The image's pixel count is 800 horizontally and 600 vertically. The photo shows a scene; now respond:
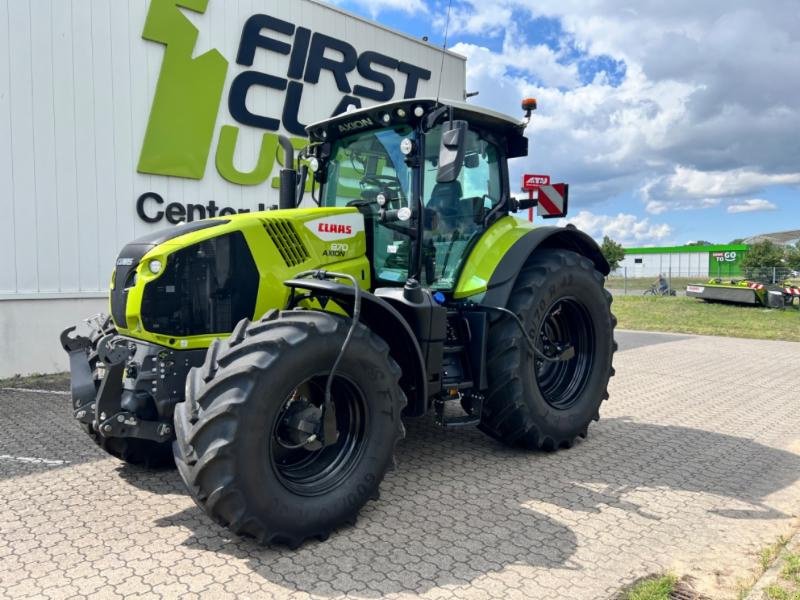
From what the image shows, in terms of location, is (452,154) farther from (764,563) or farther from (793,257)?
(793,257)

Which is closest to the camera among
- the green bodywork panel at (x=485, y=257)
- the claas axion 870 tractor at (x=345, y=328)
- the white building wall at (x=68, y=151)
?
the claas axion 870 tractor at (x=345, y=328)

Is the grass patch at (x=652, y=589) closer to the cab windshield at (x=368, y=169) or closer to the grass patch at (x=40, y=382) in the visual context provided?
the cab windshield at (x=368, y=169)

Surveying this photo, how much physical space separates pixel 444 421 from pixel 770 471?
7.95 feet

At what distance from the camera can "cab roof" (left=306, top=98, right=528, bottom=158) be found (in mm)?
4469

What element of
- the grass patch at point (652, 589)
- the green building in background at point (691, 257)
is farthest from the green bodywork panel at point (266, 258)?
the green building in background at point (691, 257)

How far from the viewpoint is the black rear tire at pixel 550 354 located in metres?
4.57

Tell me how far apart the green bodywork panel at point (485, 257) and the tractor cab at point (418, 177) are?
2.4 inches

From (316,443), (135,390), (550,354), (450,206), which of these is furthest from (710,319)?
(135,390)

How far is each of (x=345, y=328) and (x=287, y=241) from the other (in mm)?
888

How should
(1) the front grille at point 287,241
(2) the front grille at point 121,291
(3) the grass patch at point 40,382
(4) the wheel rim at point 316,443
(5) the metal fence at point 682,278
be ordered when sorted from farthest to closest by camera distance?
1. (5) the metal fence at point 682,278
2. (3) the grass patch at point 40,382
3. (1) the front grille at point 287,241
4. (2) the front grille at point 121,291
5. (4) the wheel rim at point 316,443

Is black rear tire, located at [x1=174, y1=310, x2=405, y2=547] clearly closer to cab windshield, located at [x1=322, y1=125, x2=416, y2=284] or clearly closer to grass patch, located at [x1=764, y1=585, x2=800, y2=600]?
cab windshield, located at [x1=322, y1=125, x2=416, y2=284]

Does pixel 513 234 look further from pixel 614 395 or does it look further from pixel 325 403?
pixel 614 395

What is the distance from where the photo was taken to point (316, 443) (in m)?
3.44

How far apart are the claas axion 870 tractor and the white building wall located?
4.42m
